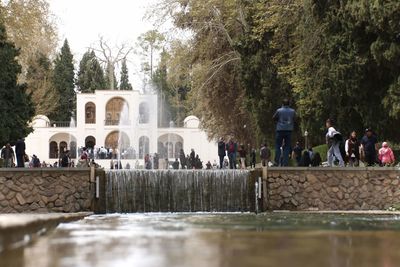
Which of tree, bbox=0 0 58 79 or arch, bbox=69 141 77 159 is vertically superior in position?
tree, bbox=0 0 58 79

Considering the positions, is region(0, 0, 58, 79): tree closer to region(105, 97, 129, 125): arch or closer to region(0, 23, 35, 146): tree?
Answer: region(0, 23, 35, 146): tree

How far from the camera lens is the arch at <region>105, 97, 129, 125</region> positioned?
197ft

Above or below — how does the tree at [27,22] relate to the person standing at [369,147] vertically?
above

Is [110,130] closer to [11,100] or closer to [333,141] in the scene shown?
[11,100]

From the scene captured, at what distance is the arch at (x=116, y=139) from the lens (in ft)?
191

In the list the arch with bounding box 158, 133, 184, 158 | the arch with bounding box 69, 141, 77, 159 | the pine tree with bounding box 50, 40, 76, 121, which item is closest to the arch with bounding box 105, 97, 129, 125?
the arch with bounding box 69, 141, 77, 159

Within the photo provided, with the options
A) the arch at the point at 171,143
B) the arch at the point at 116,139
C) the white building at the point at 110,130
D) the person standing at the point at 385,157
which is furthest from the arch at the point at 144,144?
the person standing at the point at 385,157

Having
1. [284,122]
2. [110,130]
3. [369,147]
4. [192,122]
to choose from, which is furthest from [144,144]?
[284,122]

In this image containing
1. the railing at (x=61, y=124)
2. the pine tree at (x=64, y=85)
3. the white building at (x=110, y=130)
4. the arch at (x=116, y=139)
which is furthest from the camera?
the pine tree at (x=64, y=85)

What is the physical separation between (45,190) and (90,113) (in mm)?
45947

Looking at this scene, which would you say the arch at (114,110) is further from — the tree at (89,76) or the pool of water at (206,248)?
the pool of water at (206,248)

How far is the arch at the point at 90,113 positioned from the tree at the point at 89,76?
8.28m

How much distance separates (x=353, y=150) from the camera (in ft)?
63.2

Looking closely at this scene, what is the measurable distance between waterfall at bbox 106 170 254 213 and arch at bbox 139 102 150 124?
42.3 metres
